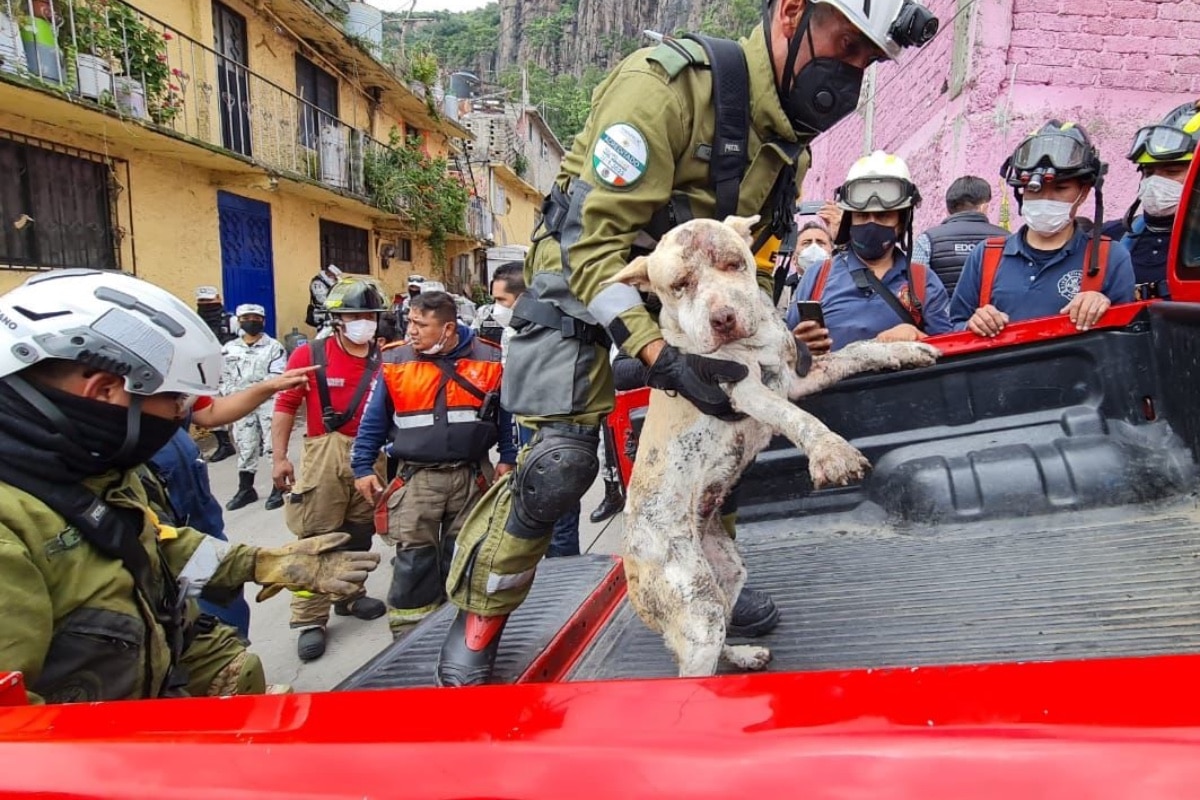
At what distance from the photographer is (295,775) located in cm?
84

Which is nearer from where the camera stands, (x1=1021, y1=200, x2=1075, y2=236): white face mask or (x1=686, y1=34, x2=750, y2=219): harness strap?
(x1=686, y1=34, x2=750, y2=219): harness strap

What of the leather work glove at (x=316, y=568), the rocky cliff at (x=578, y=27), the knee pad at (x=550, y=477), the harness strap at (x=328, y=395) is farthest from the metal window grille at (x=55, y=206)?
the rocky cliff at (x=578, y=27)

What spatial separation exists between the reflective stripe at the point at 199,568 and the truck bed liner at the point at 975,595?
1177 mm

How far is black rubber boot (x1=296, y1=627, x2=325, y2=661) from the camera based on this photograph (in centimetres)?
412

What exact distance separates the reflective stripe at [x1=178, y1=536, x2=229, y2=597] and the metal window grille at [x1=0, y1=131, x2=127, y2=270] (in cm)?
875

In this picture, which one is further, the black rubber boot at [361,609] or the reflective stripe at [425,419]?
the black rubber boot at [361,609]

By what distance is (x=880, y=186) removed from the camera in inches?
142

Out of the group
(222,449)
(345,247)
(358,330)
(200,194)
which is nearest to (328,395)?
(358,330)

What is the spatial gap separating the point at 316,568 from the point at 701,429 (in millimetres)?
1209

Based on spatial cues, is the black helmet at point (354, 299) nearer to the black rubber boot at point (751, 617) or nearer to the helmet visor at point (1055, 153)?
the black rubber boot at point (751, 617)

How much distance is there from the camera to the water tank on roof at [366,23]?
17.4 meters

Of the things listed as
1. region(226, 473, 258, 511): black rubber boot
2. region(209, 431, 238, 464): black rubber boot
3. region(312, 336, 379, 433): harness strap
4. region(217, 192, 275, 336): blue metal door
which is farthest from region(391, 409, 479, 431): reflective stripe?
region(217, 192, 275, 336): blue metal door

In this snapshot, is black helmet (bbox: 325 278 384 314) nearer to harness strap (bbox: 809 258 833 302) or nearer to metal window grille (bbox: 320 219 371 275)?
harness strap (bbox: 809 258 833 302)

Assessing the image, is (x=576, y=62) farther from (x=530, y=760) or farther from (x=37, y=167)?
(x=530, y=760)
